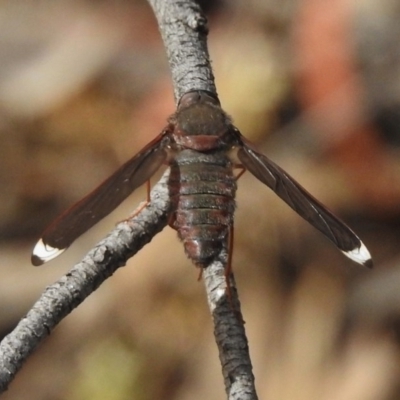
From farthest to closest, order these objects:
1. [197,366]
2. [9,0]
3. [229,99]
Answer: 1. [9,0]
2. [229,99]
3. [197,366]

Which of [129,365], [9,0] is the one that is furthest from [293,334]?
[9,0]

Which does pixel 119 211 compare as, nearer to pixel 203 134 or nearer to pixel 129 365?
pixel 129 365

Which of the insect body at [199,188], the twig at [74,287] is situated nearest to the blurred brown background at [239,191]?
the insect body at [199,188]

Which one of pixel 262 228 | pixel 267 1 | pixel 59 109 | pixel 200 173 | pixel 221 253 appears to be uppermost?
pixel 267 1

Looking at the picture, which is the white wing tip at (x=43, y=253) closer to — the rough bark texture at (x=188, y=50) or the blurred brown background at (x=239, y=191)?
the rough bark texture at (x=188, y=50)

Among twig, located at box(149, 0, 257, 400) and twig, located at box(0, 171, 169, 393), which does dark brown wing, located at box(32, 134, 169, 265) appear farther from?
twig, located at box(149, 0, 257, 400)

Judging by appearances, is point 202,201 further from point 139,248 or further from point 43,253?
point 43,253

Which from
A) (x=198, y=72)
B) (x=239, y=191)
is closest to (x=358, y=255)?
(x=198, y=72)
